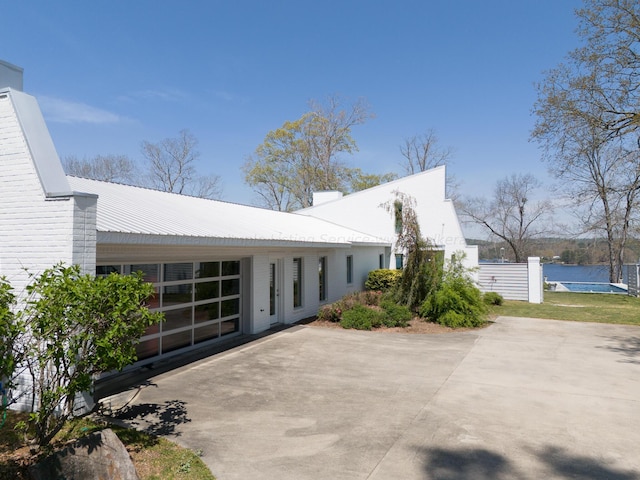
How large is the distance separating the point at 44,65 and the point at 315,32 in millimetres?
11726

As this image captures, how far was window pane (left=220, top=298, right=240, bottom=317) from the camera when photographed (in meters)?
10.9

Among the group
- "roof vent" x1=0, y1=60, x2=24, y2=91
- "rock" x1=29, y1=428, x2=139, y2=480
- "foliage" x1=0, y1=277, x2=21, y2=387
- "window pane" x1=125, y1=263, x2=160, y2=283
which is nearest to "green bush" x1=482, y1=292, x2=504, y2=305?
A: "window pane" x1=125, y1=263, x2=160, y2=283

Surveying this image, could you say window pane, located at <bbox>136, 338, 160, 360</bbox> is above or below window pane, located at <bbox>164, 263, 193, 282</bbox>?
below

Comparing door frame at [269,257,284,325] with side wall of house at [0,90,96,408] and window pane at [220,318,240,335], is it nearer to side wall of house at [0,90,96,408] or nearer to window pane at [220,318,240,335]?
window pane at [220,318,240,335]

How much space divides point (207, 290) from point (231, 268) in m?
1.17

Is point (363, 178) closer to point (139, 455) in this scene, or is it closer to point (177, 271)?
point (177, 271)

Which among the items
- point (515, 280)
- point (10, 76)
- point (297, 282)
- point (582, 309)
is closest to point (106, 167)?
point (297, 282)

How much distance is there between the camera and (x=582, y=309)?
1756cm

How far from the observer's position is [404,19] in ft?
52.3

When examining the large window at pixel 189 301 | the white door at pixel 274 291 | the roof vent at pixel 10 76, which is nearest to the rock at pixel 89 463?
the large window at pixel 189 301

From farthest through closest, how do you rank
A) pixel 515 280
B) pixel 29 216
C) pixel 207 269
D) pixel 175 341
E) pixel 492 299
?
1. pixel 515 280
2. pixel 492 299
3. pixel 207 269
4. pixel 175 341
5. pixel 29 216

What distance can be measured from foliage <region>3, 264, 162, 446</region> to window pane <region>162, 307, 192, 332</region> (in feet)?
14.9

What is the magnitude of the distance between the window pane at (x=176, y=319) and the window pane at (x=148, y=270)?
919 mm

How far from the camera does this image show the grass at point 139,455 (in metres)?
4.01
